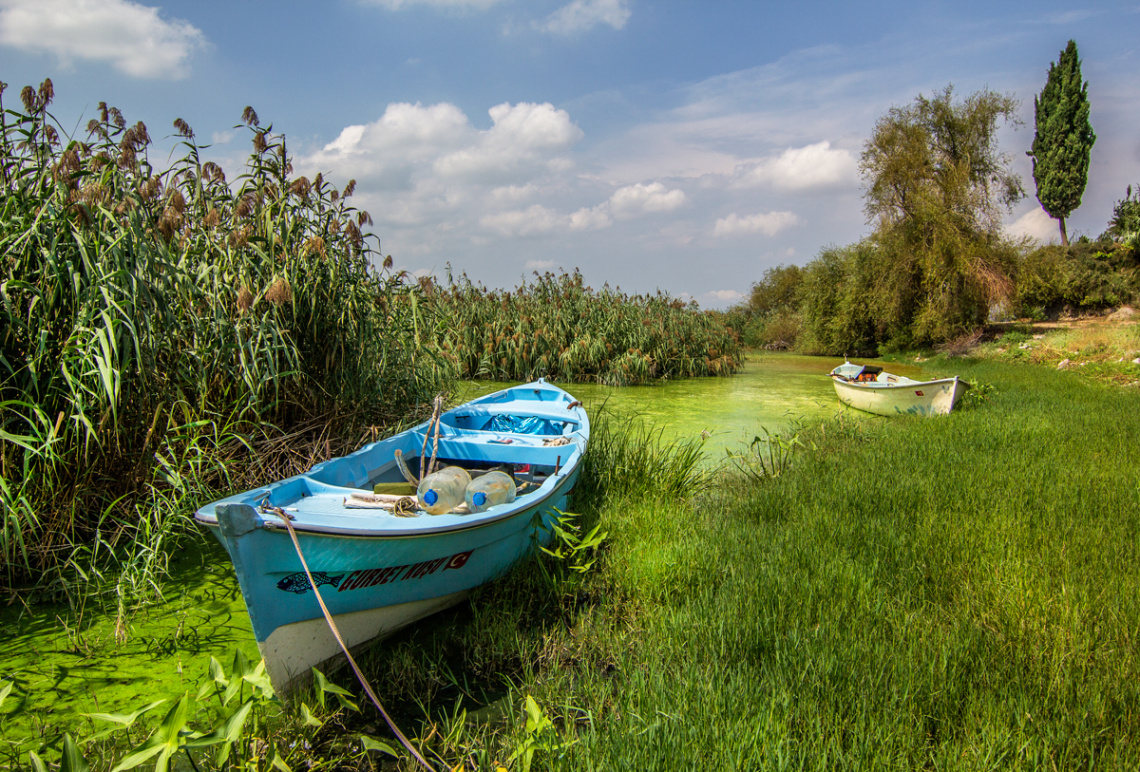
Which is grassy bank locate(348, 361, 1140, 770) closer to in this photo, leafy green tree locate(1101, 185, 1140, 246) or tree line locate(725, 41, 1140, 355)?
tree line locate(725, 41, 1140, 355)

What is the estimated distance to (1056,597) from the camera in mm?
2490

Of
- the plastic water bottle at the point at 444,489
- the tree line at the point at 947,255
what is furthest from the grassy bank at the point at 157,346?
the tree line at the point at 947,255

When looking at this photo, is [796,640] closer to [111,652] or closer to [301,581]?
[301,581]

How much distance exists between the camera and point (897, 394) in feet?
27.1

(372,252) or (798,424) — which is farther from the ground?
(372,252)

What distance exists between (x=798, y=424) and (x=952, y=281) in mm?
15062

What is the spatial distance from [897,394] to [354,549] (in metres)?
8.03

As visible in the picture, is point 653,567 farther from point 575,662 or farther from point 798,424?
point 798,424

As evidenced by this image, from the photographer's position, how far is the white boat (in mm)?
7762

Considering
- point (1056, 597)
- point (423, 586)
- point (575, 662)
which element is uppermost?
point (423, 586)

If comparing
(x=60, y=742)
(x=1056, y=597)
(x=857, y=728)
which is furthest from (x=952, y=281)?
(x=60, y=742)

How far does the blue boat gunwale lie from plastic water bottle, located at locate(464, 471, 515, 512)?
11cm

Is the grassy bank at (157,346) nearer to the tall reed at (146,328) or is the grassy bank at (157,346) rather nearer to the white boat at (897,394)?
the tall reed at (146,328)

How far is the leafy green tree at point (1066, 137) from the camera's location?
2795 cm
